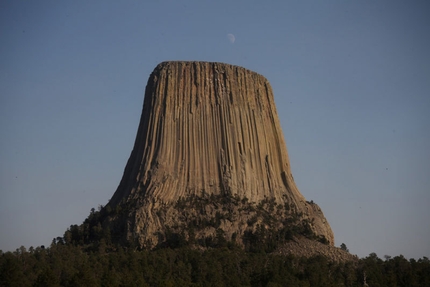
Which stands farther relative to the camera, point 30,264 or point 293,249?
point 293,249

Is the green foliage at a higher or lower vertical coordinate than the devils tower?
lower

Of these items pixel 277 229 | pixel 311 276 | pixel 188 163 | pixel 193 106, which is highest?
pixel 193 106

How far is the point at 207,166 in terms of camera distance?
84875 millimetres

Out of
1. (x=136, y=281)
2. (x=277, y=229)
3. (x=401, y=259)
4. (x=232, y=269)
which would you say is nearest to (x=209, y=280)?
(x=232, y=269)

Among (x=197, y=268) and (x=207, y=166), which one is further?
(x=207, y=166)

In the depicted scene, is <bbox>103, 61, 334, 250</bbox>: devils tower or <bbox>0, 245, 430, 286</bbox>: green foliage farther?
<bbox>103, 61, 334, 250</bbox>: devils tower

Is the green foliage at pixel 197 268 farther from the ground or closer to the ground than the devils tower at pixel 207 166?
closer to the ground

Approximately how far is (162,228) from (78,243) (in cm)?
783

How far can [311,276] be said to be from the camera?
71.4m

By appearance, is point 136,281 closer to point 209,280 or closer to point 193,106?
point 209,280

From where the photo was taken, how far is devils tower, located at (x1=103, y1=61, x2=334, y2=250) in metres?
80.3

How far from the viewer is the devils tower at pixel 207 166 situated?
8031 centimetres

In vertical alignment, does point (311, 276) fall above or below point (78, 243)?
below

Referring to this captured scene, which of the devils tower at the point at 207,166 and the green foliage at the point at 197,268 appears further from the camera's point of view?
the devils tower at the point at 207,166
